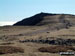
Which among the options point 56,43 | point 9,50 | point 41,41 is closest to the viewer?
point 9,50

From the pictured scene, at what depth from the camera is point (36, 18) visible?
157000mm

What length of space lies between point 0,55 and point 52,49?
10.5 meters

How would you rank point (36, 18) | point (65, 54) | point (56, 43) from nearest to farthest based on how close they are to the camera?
1. point (65, 54)
2. point (56, 43)
3. point (36, 18)

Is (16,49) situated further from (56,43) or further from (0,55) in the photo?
(56,43)

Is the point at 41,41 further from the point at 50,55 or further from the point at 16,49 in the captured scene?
the point at 50,55

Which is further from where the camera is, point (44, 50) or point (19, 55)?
point (44, 50)

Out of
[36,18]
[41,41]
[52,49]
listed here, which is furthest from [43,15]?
[52,49]

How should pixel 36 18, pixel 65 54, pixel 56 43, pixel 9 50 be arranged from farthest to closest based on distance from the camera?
pixel 36 18 < pixel 56 43 < pixel 9 50 < pixel 65 54

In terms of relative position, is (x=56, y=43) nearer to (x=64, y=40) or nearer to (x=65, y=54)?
(x=64, y=40)

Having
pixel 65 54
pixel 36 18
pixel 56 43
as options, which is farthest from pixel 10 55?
pixel 36 18

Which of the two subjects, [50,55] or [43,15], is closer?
[50,55]

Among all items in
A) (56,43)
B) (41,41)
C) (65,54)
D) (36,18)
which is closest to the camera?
(65,54)

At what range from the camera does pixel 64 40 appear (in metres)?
58.8

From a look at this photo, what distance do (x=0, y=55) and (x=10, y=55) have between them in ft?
5.53
